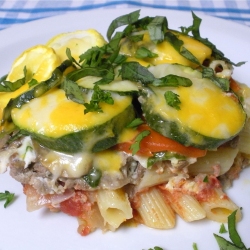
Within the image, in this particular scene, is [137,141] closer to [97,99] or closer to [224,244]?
[97,99]

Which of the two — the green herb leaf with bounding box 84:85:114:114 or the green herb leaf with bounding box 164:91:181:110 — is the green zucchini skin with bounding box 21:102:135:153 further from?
the green herb leaf with bounding box 164:91:181:110

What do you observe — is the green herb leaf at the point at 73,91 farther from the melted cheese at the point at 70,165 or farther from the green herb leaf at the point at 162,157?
the green herb leaf at the point at 162,157

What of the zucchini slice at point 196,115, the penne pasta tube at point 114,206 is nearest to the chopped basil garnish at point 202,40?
the zucchini slice at point 196,115

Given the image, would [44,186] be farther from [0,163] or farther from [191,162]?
[191,162]

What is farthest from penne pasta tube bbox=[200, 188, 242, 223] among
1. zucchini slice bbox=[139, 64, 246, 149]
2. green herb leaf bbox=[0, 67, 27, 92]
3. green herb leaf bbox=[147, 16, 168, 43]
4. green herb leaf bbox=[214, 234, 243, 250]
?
green herb leaf bbox=[0, 67, 27, 92]

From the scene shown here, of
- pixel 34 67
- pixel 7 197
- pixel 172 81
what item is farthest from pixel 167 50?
pixel 7 197

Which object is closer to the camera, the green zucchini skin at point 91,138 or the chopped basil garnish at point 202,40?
the green zucchini skin at point 91,138
